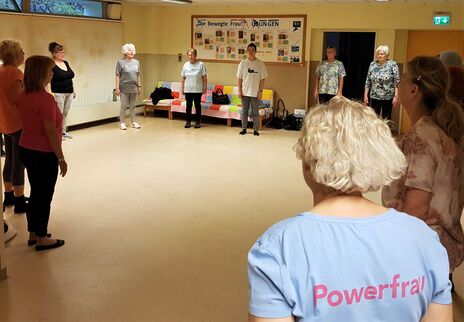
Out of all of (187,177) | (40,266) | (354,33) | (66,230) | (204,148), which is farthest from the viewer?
(354,33)

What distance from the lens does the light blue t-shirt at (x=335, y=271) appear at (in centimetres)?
109

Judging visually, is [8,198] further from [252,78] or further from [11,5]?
[252,78]

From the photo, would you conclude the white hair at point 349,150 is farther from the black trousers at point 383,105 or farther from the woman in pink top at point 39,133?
the black trousers at point 383,105

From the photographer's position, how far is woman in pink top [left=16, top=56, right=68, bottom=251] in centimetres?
357

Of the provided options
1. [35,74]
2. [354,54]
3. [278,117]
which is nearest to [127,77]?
[278,117]

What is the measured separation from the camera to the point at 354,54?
9.52m

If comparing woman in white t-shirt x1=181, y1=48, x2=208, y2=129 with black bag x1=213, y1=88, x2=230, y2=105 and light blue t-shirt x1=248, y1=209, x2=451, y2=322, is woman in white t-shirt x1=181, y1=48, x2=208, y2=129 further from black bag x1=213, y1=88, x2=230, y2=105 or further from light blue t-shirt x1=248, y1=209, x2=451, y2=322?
light blue t-shirt x1=248, y1=209, x2=451, y2=322

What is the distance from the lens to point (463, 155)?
90.5 inches

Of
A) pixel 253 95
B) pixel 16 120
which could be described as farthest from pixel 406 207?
pixel 253 95

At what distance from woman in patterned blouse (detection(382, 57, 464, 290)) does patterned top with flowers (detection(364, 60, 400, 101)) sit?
5.69 meters

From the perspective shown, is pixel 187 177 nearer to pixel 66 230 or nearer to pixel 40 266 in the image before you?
pixel 66 230

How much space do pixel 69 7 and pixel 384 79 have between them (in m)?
5.49

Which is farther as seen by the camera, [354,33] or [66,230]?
[354,33]

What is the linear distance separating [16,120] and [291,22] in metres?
6.60
